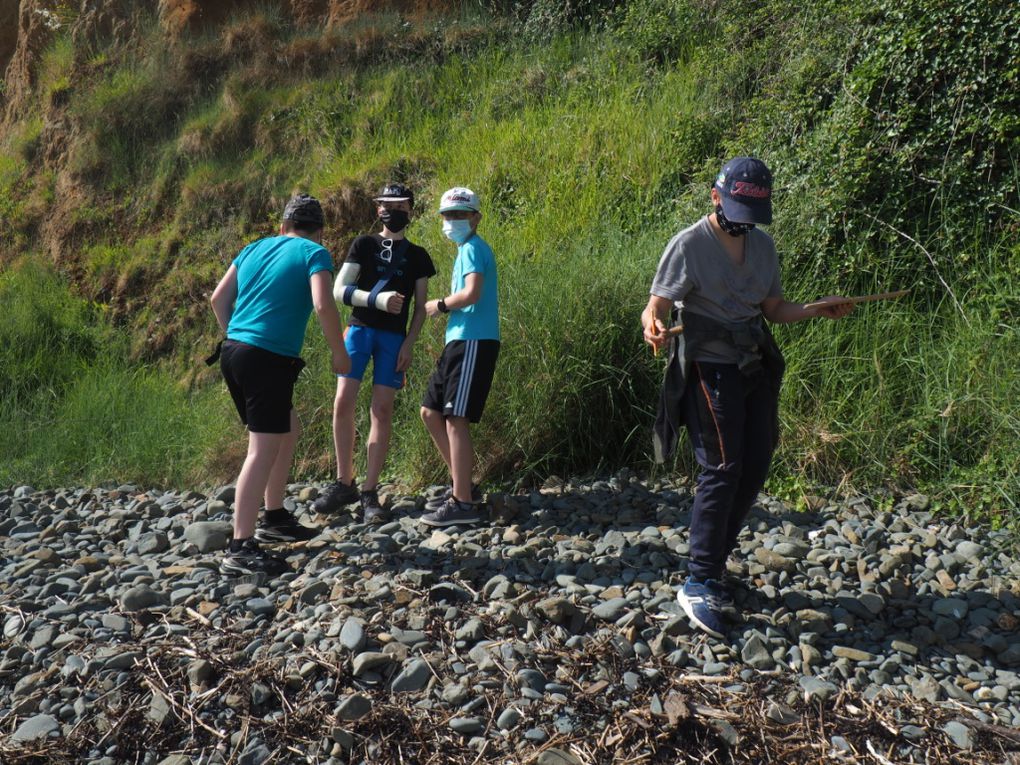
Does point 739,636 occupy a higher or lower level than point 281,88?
lower

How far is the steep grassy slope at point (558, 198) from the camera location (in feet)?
18.8

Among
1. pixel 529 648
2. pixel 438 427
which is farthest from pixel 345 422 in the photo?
pixel 529 648

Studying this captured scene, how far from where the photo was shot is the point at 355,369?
5.50 m

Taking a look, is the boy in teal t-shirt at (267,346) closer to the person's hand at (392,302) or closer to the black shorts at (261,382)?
the black shorts at (261,382)

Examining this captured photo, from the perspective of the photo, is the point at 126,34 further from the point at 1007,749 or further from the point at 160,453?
the point at 1007,749

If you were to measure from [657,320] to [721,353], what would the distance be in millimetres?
307

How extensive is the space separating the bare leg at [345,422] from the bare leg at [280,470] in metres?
0.40

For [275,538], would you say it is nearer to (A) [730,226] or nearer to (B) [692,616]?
(B) [692,616]

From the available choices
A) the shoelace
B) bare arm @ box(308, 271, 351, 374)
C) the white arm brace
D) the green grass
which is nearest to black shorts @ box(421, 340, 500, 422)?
the white arm brace

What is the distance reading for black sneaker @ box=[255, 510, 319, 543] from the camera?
5.13 meters

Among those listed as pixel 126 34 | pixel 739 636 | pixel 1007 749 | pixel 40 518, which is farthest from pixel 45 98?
pixel 1007 749

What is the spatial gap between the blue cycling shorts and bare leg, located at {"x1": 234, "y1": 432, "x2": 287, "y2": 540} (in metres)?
0.91

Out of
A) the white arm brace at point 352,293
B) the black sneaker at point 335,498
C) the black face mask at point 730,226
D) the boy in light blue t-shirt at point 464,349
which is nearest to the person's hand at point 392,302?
the white arm brace at point 352,293

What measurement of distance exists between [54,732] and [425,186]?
7360mm
